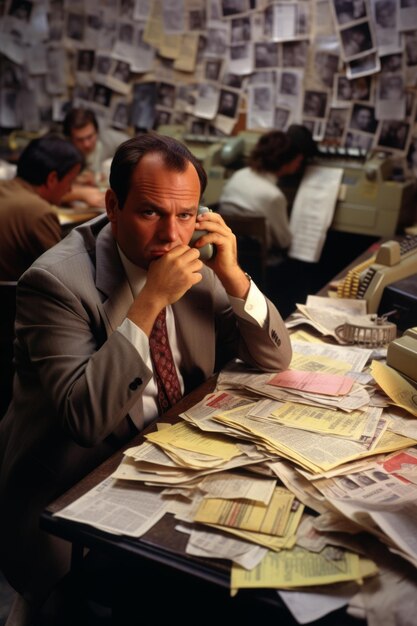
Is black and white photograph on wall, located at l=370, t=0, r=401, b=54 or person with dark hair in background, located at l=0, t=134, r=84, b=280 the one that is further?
black and white photograph on wall, located at l=370, t=0, r=401, b=54

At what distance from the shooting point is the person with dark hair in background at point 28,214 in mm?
2625

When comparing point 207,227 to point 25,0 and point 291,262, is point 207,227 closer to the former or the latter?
point 291,262

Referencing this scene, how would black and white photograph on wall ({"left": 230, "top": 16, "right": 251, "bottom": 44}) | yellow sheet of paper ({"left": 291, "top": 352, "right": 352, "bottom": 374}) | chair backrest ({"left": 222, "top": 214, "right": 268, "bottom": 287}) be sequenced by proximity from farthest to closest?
1. black and white photograph on wall ({"left": 230, "top": 16, "right": 251, "bottom": 44})
2. chair backrest ({"left": 222, "top": 214, "right": 268, "bottom": 287})
3. yellow sheet of paper ({"left": 291, "top": 352, "right": 352, "bottom": 374})

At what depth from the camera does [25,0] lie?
5.07 meters

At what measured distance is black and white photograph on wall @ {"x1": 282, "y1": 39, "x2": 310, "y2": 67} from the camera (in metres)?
4.07

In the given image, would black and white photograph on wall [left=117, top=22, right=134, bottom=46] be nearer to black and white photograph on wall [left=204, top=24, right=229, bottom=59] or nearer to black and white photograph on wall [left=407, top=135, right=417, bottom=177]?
black and white photograph on wall [left=204, top=24, right=229, bottom=59]

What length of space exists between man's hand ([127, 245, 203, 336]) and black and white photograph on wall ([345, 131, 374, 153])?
114 inches

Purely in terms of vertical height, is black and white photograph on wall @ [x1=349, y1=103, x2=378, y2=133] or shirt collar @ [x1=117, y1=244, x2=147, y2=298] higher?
black and white photograph on wall @ [x1=349, y1=103, x2=378, y2=133]

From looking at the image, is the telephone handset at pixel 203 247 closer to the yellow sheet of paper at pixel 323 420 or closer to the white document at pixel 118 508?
the yellow sheet of paper at pixel 323 420

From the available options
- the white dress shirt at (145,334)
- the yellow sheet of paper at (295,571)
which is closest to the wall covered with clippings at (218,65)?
the white dress shirt at (145,334)

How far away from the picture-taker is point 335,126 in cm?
409

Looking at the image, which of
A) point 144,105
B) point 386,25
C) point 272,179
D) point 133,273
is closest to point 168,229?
point 133,273

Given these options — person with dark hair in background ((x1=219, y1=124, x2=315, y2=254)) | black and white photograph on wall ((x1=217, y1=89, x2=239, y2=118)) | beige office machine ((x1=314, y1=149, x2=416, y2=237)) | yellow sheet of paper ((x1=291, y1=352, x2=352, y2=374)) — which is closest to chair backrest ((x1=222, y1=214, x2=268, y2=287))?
person with dark hair in background ((x1=219, y1=124, x2=315, y2=254))

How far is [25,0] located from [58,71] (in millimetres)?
605
